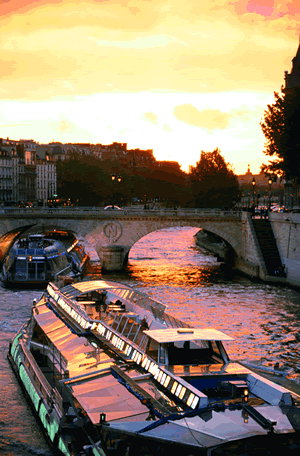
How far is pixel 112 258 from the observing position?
5159cm

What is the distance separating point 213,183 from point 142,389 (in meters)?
77.4

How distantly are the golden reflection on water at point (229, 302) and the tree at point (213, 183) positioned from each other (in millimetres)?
27789

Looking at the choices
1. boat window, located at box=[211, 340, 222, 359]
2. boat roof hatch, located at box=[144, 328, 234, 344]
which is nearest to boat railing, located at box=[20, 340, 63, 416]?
boat roof hatch, located at box=[144, 328, 234, 344]

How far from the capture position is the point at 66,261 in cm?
4688

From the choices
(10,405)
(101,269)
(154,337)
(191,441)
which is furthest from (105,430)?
(101,269)

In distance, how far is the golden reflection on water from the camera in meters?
27.1

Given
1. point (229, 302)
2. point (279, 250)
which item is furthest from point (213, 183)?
point (229, 302)

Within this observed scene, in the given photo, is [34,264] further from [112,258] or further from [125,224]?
[125,224]

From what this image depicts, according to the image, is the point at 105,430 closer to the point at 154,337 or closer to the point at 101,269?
the point at 154,337

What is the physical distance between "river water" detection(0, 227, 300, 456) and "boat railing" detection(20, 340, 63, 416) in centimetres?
117

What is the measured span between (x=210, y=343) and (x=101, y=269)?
3700cm

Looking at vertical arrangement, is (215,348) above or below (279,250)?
above

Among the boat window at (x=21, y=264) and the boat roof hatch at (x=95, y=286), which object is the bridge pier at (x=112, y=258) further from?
the boat roof hatch at (x=95, y=286)

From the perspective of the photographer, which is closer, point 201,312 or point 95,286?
point 95,286
